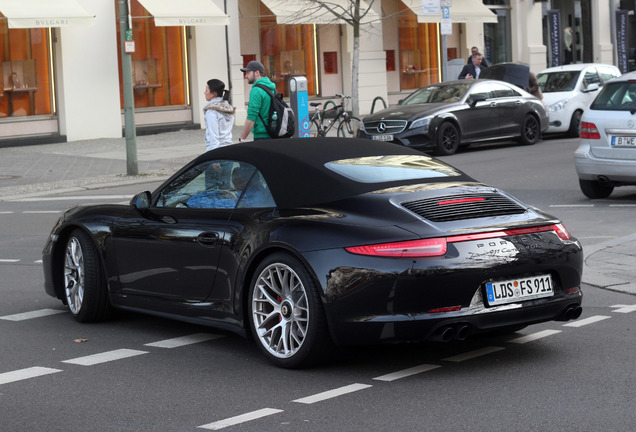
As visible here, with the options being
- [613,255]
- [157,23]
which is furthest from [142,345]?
[157,23]

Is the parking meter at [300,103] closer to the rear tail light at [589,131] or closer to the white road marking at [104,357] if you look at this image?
the rear tail light at [589,131]

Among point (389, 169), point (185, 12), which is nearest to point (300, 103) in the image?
point (185, 12)

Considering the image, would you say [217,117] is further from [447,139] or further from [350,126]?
[350,126]

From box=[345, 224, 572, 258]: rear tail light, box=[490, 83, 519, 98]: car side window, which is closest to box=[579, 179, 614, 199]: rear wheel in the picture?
box=[345, 224, 572, 258]: rear tail light

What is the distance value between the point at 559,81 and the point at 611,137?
1305 cm

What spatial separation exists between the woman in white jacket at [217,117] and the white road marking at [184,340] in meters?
6.79

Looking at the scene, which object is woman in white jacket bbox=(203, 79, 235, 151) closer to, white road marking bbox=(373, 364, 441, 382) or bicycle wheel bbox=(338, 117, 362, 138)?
white road marking bbox=(373, 364, 441, 382)

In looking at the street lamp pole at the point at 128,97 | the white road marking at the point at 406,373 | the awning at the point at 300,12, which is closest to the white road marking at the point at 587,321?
the white road marking at the point at 406,373

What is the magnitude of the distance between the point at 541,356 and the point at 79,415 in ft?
8.88

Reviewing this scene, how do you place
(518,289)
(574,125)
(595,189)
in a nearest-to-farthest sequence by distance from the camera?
1. (518,289)
2. (595,189)
3. (574,125)

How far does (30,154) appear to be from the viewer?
25.1m

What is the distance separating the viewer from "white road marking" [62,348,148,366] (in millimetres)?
7168

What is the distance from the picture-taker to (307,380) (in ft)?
21.4

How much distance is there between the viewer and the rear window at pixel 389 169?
717 cm
